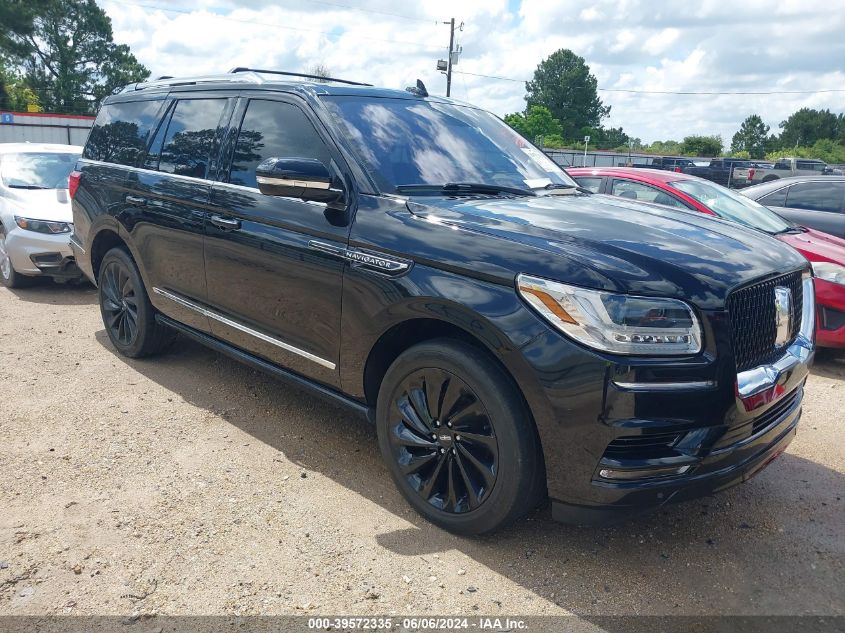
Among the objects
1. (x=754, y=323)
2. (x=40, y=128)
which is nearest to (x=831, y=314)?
(x=754, y=323)

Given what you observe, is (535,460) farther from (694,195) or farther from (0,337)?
(0,337)

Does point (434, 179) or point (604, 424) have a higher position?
A: point (434, 179)

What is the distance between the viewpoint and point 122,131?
513 centimetres

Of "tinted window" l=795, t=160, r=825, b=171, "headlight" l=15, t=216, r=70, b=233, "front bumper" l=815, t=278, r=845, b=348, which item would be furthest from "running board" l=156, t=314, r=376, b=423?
"tinted window" l=795, t=160, r=825, b=171

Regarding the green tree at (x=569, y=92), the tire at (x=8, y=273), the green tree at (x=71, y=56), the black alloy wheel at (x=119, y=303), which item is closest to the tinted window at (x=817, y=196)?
the black alloy wheel at (x=119, y=303)

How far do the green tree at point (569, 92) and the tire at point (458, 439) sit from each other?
99571 millimetres

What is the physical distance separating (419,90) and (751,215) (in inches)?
150

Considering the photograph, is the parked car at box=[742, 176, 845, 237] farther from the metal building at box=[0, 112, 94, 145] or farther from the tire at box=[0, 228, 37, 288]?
the metal building at box=[0, 112, 94, 145]

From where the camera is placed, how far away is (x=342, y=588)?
274cm

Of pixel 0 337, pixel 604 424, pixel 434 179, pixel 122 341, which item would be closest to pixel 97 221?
pixel 122 341

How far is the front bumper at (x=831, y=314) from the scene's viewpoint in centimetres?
570

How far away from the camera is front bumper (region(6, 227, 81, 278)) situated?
7.42 metres

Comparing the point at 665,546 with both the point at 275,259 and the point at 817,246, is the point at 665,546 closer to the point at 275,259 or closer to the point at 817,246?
the point at 275,259

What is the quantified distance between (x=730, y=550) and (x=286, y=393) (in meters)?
2.90
